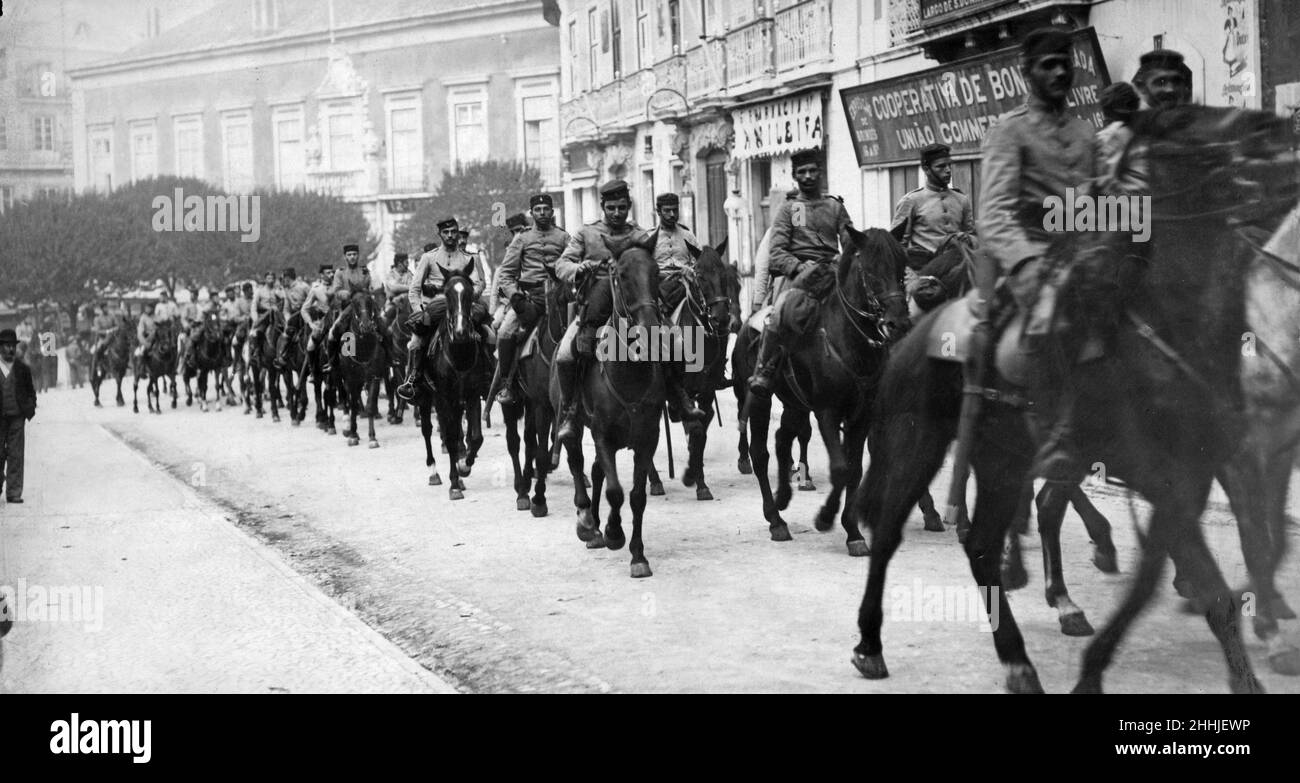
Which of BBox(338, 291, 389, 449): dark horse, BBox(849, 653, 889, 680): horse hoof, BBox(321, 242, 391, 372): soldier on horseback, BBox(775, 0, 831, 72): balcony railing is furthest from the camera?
BBox(775, 0, 831, 72): balcony railing

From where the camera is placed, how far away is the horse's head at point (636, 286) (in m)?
8.98

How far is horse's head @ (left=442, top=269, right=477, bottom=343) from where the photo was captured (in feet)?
44.5

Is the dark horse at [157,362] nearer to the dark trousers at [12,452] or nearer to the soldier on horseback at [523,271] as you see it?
the dark trousers at [12,452]

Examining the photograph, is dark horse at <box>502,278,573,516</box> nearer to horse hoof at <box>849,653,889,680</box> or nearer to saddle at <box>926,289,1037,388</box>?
saddle at <box>926,289,1037,388</box>

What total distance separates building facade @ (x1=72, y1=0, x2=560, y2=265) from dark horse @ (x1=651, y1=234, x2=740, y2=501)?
24.7 feet

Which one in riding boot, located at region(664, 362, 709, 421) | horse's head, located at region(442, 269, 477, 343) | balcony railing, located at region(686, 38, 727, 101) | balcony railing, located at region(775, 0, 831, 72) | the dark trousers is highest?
balcony railing, located at region(686, 38, 727, 101)

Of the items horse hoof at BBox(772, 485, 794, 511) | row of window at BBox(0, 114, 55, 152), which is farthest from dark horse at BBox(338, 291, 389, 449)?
horse hoof at BBox(772, 485, 794, 511)

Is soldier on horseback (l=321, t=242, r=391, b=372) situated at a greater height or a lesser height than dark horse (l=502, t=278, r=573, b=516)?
greater

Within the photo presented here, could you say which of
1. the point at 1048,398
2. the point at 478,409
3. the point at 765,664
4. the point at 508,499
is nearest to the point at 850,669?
the point at 765,664

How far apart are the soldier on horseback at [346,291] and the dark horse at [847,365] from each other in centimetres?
1012

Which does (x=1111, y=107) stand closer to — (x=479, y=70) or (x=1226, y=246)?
(x=1226, y=246)

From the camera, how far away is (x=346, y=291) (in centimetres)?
2009

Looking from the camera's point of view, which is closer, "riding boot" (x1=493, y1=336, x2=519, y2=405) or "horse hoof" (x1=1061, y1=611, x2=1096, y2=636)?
"horse hoof" (x1=1061, y1=611, x2=1096, y2=636)
